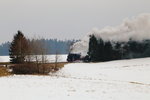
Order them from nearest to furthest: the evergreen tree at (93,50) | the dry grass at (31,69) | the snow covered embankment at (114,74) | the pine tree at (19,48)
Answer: the snow covered embankment at (114,74)
the dry grass at (31,69)
the pine tree at (19,48)
the evergreen tree at (93,50)

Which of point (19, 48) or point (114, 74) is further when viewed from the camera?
point (19, 48)

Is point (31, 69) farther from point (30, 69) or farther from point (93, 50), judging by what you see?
point (93, 50)

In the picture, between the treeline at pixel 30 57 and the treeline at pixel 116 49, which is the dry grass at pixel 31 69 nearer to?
the treeline at pixel 30 57

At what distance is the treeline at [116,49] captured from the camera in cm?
6944

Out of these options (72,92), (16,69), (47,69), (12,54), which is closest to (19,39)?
(12,54)

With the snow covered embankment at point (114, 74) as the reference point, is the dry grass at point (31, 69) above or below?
above

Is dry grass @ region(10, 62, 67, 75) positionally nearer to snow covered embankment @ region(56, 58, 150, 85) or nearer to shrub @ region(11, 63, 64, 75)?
shrub @ region(11, 63, 64, 75)

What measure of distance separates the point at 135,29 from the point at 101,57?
12.3 meters

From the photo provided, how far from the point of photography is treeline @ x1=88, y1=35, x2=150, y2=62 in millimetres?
69438

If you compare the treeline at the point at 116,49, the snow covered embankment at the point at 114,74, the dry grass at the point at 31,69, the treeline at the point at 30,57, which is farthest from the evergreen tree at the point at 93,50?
the dry grass at the point at 31,69

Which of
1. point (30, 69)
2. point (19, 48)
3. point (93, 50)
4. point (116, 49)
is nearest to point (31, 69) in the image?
point (30, 69)

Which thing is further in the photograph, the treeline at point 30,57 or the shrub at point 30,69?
the treeline at point 30,57

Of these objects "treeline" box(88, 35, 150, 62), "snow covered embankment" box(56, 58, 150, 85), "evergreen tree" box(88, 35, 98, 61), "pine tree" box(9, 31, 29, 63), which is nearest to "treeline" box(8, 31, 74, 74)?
"pine tree" box(9, 31, 29, 63)

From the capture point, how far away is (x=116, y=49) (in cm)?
7306
